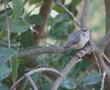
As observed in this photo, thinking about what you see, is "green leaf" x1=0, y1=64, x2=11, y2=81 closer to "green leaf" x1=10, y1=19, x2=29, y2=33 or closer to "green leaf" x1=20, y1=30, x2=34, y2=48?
"green leaf" x1=10, y1=19, x2=29, y2=33

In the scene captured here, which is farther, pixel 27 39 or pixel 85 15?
pixel 27 39

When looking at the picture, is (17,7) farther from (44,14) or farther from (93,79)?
(44,14)

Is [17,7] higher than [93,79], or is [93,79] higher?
[17,7]

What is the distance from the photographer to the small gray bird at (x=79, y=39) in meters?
0.62

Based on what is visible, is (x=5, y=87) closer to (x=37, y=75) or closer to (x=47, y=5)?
(x=37, y=75)

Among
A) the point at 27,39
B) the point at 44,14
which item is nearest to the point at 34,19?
the point at 27,39

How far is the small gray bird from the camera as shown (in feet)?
2.02

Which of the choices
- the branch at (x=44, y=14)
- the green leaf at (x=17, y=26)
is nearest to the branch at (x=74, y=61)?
the green leaf at (x=17, y=26)

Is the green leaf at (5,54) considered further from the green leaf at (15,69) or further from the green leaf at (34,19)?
the green leaf at (34,19)

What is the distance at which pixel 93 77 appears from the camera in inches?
25.5

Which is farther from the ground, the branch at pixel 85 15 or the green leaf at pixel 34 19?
the branch at pixel 85 15

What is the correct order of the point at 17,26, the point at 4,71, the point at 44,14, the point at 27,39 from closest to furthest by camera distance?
the point at 4,71, the point at 17,26, the point at 27,39, the point at 44,14

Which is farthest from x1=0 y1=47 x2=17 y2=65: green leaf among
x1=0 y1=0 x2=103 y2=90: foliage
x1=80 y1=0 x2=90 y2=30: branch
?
x1=80 y1=0 x2=90 y2=30: branch

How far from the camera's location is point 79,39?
63cm
